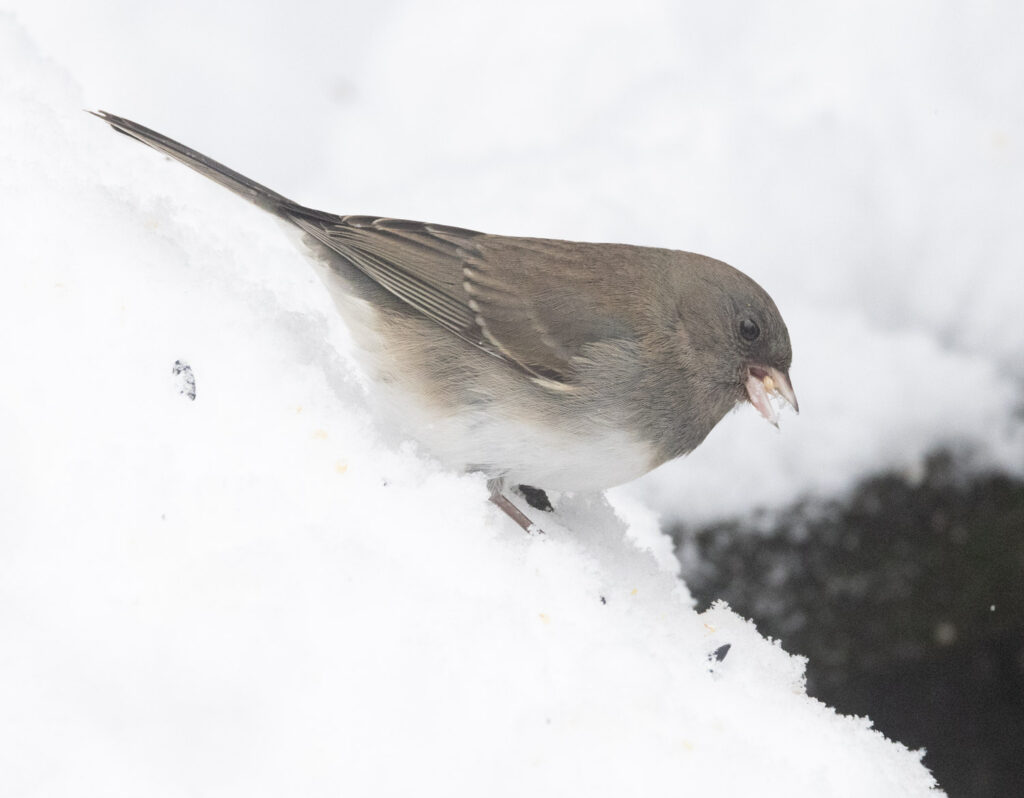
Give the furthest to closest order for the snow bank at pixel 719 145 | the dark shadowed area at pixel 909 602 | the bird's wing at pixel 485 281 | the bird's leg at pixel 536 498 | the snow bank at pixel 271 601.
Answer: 1. the snow bank at pixel 719 145
2. the dark shadowed area at pixel 909 602
3. the bird's leg at pixel 536 498
4. the bird's wing at pixel 485 281
5. the snow bank at pixel 271 601

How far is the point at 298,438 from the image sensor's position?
2086 millimetres

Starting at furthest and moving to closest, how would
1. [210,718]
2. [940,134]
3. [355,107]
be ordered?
1. [355,107]
2. [940,134]
3. [210,718]

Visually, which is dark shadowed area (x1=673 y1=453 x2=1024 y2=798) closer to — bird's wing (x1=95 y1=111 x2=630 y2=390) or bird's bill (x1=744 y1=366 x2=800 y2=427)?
bird's bill (x1=744 y1=366 x2=800 y2=427)

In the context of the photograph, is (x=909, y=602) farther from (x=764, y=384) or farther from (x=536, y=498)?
(x=536, y=498)

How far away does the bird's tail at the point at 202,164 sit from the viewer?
2.54 metres

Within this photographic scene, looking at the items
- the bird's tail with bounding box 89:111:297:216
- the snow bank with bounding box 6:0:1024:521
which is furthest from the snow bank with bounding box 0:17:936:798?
the snow bank with bounding box 6:0:1024:521

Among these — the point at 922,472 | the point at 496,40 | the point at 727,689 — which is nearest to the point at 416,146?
the point at 496,40

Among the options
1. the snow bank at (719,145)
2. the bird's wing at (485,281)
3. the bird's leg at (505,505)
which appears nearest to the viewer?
the bird's leg at (505,505)

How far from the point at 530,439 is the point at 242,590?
840 millimetres

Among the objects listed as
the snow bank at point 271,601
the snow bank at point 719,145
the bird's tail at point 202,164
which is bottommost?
the snow bank at point 271,601

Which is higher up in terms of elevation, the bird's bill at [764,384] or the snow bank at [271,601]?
the bird's bill at [764,384]

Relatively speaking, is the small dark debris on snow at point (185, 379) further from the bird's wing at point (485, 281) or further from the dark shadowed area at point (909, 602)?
the dark shadowed area at point (909, 602)

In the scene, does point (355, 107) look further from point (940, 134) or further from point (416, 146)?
point (940, 134)

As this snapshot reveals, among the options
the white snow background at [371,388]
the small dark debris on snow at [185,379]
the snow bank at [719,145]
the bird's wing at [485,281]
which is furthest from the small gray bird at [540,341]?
the snow bank at [719,145]
